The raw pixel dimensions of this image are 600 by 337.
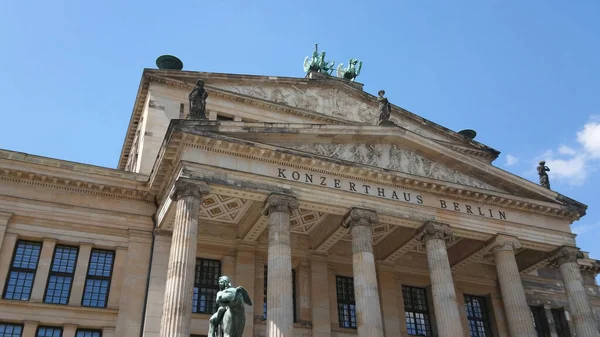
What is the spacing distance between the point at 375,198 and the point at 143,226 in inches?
412

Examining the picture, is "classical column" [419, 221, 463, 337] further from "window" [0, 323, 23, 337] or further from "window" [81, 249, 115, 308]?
"window" [0, 323, 23, 337]

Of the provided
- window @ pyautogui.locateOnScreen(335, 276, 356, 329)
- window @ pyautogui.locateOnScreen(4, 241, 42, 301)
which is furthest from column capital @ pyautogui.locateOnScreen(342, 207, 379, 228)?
window @ pyautogui.locateOnScreen(4, 241, 42, 301)

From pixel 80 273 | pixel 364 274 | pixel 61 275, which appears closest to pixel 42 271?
pixel 61 275

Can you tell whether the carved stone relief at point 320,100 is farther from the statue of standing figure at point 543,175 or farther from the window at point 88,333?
the window at point 88,333

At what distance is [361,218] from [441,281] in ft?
14.5

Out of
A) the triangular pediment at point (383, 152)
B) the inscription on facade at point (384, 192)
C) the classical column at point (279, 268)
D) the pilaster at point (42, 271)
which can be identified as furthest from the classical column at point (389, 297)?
→ the pilaster at point (42, 271)

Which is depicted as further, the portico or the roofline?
the roofline

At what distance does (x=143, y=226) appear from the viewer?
26.4 metres

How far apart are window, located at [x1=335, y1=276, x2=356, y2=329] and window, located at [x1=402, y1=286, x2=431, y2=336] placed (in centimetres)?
298

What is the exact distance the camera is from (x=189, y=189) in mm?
22062

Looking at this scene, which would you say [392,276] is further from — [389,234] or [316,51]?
[316,51]

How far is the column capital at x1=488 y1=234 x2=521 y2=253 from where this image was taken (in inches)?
1083

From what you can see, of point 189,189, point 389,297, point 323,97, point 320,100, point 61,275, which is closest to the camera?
point 189,189

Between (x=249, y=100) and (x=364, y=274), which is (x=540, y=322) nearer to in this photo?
(x=364, y=274)
